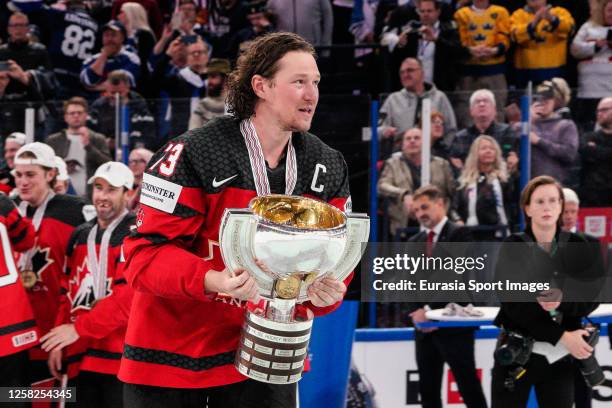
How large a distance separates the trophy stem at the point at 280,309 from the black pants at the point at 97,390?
8.99 ft

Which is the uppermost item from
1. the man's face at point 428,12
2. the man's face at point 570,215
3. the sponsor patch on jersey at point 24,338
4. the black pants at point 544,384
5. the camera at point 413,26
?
the man's face at point 428,12

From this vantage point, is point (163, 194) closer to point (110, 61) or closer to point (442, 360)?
point (442, 360)

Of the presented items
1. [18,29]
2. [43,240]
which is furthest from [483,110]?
[18,29]

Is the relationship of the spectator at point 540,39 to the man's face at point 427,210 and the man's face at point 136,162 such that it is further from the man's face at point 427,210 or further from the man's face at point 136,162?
the man's face at point 136,162

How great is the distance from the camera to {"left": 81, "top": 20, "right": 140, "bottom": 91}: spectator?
32.2 ft

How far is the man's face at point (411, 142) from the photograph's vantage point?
23.7ft

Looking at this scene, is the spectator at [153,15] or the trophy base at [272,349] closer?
the trophy base at [272,349]

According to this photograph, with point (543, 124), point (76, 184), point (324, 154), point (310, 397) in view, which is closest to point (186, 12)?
point (76, 184)

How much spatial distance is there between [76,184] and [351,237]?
492 cm

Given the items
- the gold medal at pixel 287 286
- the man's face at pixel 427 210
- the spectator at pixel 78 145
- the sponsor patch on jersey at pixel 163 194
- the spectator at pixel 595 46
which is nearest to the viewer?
the gold medal at pixel 287 286

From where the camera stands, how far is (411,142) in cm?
725

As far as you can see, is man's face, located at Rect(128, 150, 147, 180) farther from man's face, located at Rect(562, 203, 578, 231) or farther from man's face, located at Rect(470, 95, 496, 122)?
man's face, located at Rect(562, 203, 578, 231)

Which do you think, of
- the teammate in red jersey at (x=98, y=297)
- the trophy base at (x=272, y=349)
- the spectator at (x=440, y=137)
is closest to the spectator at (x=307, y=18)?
the spectator at (x=440, y=137)

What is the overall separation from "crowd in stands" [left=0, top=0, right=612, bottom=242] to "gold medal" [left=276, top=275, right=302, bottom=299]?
4013 millimetres
